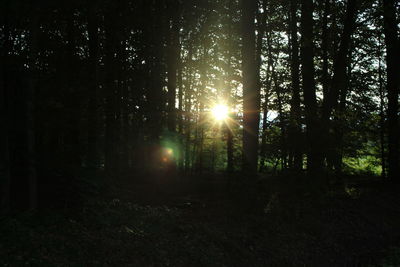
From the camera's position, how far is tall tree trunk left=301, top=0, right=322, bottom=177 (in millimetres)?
12852

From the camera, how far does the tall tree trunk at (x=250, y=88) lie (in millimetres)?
11562

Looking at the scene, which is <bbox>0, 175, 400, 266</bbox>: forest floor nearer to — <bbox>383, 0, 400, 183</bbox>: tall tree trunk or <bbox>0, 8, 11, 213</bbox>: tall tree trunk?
<bbox>0, 8, 11, 213</bbox>: tall tree trunk

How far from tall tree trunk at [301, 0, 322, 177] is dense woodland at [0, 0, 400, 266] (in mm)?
54

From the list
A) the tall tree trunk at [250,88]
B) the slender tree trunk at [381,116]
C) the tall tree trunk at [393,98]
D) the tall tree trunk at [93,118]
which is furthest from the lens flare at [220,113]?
the tall tree trunk at [93,118]

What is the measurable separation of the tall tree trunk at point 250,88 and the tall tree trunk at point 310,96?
2.55m

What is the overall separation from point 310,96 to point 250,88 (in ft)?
16.0

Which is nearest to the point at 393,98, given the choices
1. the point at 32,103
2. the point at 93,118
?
the point at 93,118

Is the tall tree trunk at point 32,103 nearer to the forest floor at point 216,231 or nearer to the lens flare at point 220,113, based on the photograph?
the forest floor at point 216,231

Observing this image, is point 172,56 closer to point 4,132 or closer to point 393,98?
point 393,98

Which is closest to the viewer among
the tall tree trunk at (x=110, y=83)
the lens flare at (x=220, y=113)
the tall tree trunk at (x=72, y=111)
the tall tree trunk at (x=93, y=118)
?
the tall tree trunk at (x=72, y=111)

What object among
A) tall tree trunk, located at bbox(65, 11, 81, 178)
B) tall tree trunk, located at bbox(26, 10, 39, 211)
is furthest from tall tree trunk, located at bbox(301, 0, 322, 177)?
tall tree trunk, located at bbox(26, 10, 39, 211)

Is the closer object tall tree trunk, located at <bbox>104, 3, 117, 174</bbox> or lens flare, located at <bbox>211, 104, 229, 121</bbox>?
tall tree trunk, located at <bbox>104, 3, 117, 174</bbox>

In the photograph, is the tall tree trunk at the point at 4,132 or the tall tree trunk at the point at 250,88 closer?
the tall tree trunk at the point at 4,132

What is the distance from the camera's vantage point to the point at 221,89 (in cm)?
2688
